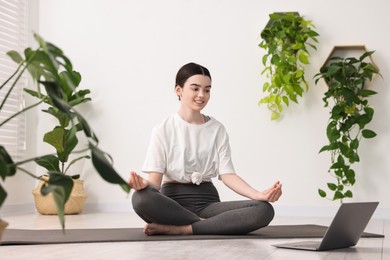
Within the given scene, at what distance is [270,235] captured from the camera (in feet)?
11.5

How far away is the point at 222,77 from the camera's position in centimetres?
575

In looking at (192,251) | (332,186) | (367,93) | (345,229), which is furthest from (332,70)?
(192,251)

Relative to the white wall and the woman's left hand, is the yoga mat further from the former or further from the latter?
the white wall

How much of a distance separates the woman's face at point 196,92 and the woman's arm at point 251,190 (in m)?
0.39

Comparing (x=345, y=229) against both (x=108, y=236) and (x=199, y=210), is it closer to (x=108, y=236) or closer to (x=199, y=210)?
(x=199, y=210)

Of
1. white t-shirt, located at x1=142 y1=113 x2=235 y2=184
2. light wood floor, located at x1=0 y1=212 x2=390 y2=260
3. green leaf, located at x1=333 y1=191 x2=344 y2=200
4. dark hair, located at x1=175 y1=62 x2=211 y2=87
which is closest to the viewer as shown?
light wood floor, located at x1=0 y1=212 x2=390 y2=260

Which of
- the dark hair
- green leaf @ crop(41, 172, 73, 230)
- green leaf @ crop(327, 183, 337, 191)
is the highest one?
the dark hair

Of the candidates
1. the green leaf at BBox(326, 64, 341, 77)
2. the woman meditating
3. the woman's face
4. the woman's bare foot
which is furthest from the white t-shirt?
the green leaf at BBox(326, 64, 341, 77)

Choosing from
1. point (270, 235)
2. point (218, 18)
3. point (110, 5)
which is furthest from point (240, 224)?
point (110, 5)

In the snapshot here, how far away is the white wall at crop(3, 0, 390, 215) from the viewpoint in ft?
18.0

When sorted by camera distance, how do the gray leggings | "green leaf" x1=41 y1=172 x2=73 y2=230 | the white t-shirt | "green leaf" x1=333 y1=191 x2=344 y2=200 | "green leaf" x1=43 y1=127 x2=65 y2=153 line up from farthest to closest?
"green leaf" x1=43 y1=127 x2=65 y2=153
"green leaf" x1=333 y1=191 x2=344 y2=200
the white t-shirt
the gray leggings
"green leaf" x1=41 y1=172 x2=73 y2=230

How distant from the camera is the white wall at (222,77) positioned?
5.49 metres

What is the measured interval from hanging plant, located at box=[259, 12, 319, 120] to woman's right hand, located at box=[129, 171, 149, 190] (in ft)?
7.77

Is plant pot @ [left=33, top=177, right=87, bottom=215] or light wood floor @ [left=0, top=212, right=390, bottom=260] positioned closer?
light wood floor @ [left=0, top=212, right=390, bottom=260]
